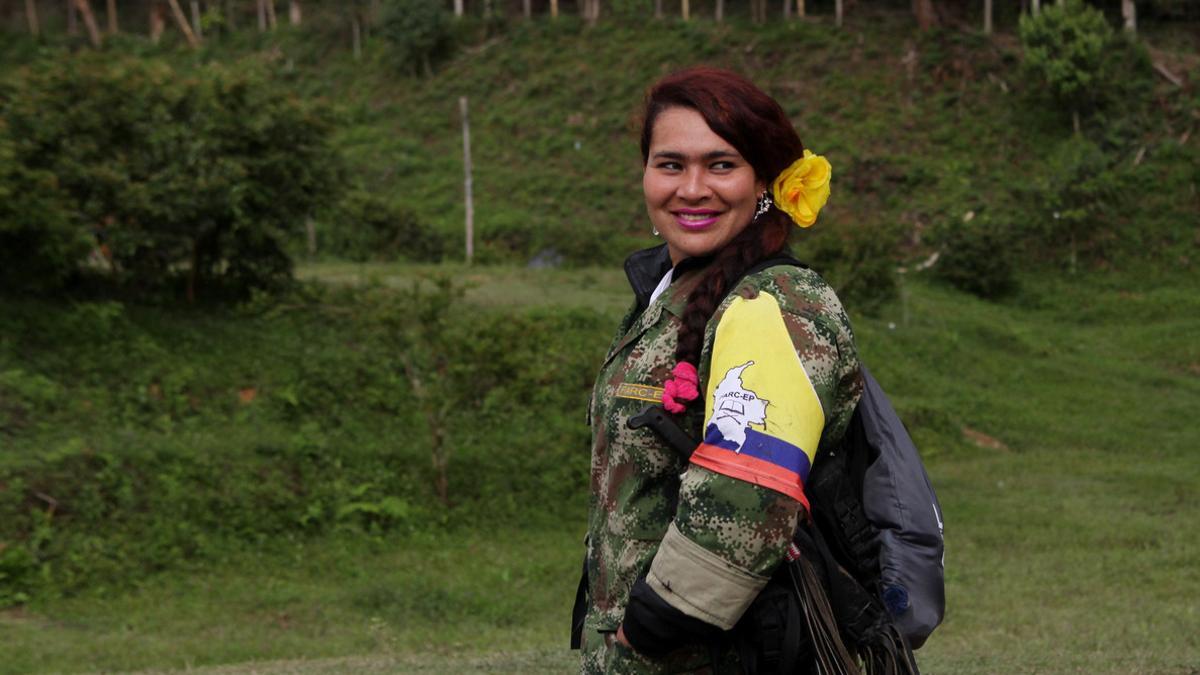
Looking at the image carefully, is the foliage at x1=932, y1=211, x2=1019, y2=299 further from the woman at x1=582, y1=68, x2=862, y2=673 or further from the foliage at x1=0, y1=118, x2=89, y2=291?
the woman at x1=582, y1=68, x2=862, y2=673

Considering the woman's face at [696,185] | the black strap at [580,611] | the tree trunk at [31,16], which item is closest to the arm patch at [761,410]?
the woman's face at [696,185]

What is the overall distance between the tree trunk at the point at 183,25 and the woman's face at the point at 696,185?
43973 mm

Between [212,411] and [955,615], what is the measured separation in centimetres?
860

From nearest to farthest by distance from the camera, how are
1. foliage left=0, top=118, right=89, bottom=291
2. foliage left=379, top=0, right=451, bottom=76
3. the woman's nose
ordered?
1. the woman's nose
2. foliage left=0, top=118, right=89, bottom=291
3. foliage left=379, top=0, right=451, bottom=76

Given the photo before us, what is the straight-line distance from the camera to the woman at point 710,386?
2377 mm

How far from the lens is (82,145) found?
15.4 metres

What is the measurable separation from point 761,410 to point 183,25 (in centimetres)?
4583

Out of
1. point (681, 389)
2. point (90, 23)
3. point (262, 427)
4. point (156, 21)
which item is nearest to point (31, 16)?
point (90, 23)

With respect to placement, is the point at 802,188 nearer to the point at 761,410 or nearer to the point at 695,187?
the point at 695,187

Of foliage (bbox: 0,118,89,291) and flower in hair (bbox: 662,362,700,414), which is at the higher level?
flower in hair (bbox: 662,362,700,414)

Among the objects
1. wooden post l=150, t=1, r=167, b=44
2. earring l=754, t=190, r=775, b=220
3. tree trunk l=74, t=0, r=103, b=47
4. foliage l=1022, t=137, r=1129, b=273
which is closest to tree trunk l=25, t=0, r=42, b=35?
tree trunk l=74, t=0, r=103, b=47

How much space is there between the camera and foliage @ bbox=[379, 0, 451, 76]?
38000mm

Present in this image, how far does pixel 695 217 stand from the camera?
2742 mm

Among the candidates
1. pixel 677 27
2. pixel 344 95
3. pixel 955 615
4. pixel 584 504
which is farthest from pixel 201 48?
pixel 955 615
